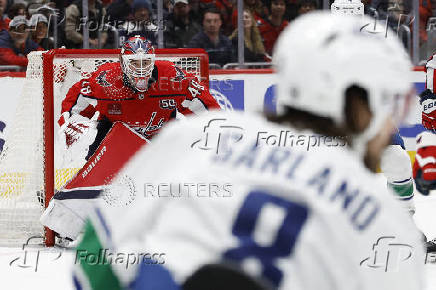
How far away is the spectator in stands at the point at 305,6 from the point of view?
729cm

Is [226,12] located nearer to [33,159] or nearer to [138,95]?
[138,95]

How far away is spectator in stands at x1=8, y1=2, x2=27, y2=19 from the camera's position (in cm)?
707

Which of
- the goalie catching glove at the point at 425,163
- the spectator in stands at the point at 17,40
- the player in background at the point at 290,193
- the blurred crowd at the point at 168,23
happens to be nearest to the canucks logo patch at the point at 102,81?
the blurred crowd at the point at 168,23

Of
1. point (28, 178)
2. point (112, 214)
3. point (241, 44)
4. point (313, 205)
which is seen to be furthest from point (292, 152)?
point (241, 44)

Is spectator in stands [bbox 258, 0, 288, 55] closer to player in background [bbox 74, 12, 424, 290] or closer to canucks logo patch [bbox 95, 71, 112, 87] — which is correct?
canucks logo patch [bbox 95, 71, 112, 87]

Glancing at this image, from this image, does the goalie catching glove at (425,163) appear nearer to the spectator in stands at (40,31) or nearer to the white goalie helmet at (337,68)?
the spectator in stands at (40,31)

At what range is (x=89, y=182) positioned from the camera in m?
4.82

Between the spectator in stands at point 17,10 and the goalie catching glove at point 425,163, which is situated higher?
the spectator in stands at point 17,10

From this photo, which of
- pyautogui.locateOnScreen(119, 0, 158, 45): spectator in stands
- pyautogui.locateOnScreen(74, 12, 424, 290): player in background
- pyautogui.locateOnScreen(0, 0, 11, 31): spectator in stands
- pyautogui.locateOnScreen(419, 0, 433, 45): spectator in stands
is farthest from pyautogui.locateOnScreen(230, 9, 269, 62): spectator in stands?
pyautogui.locateOnScreen(74, 12, 424, 290): player in background

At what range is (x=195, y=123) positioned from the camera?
3.72 feet

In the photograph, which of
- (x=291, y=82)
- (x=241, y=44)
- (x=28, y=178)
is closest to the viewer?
(x=291, y=82)

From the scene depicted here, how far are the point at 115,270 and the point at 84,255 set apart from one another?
0.27ft

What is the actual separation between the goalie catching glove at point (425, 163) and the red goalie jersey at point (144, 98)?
2.45m

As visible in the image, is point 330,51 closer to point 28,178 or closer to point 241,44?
point 28,178
